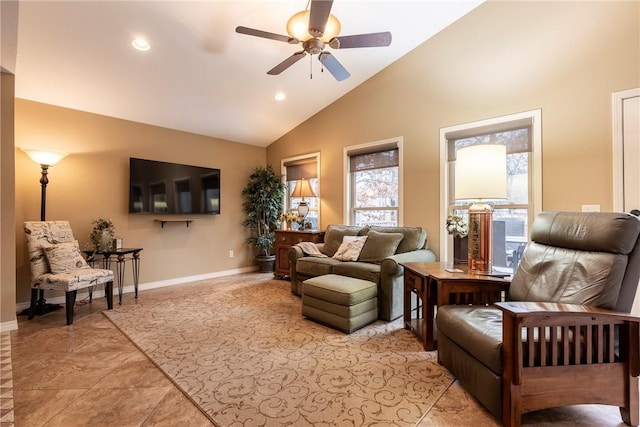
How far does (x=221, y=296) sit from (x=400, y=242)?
247cm

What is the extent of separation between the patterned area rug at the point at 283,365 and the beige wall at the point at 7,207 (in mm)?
817

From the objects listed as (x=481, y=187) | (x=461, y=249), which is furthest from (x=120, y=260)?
(x=481, y=187)

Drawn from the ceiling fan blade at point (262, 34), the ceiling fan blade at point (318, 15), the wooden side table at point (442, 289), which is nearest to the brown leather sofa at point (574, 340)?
the wooden side table at point (442, 289)

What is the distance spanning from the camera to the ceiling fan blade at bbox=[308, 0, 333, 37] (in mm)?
1906

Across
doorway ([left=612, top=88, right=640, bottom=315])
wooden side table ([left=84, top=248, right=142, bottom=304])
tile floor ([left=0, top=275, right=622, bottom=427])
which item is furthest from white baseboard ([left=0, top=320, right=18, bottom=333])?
doorway ([left=612, top=88, right=640, bottom=315])

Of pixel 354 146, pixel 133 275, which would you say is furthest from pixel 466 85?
pixel 133 275

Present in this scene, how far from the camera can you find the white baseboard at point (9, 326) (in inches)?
Answer: 108

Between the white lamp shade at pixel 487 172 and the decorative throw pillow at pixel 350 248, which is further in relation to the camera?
the decorative throw pillow at pixel 350 248

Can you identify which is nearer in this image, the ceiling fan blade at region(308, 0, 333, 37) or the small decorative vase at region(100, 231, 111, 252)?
the ceiling fan blade at region(308, 0, 333, 37)

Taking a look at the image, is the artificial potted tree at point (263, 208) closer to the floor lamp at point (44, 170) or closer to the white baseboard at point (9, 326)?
the floor lamp at point (44, 170)

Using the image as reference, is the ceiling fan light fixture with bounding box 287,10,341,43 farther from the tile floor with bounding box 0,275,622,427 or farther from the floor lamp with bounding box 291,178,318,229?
the tile floor with bounding box 0,275,622,427

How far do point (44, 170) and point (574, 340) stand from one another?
16.3ft

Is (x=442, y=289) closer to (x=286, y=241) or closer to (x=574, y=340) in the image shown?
(x=574, y=340)

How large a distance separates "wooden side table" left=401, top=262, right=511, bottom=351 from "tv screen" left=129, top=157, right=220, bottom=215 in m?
3.55
